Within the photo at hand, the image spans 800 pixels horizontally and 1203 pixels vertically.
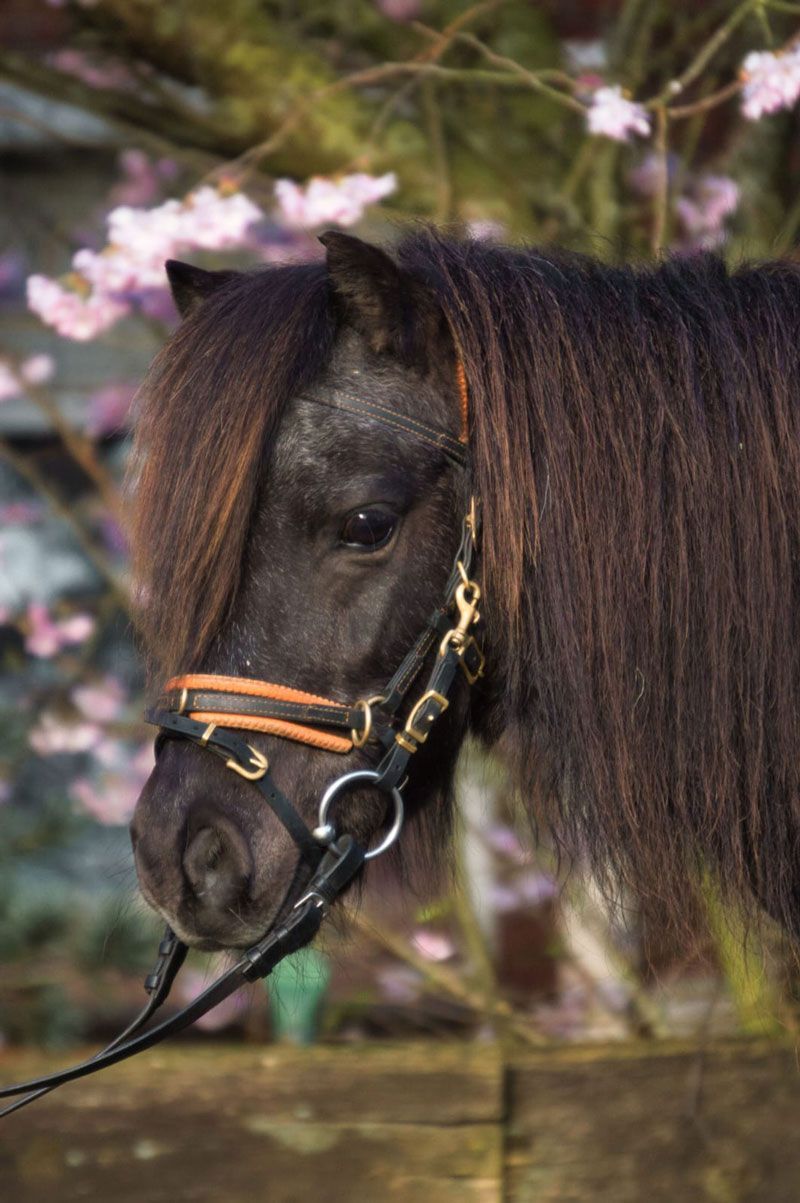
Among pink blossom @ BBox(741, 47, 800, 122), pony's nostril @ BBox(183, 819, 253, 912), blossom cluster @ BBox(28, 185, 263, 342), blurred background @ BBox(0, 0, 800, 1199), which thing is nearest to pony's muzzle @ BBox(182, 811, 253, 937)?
pony's nostril @ BBox(183, 819, 253, 912)

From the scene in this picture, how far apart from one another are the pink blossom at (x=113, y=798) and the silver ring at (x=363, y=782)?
7.65ft

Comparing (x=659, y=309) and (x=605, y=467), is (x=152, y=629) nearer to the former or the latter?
(x=605, y=467)

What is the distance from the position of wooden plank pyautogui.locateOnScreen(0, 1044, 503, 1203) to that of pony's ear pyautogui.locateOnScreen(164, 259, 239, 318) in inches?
57.8

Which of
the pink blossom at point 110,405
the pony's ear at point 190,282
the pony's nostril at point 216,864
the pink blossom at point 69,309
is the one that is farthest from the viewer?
the pink blossom at point 110,405

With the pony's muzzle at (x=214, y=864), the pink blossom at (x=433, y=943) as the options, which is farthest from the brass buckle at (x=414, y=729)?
the pink blossom at (x=433, y=943)

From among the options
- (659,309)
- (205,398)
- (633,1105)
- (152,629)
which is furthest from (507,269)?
(633,1105)

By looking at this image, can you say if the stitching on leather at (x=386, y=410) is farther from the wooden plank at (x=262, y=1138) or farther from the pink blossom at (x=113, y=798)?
the pink blossom at (x=113, y=798)

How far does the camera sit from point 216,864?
168 centimetres

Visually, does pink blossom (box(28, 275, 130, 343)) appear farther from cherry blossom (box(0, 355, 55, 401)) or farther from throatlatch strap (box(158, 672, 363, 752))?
throatlatch strap (box(158, 672, 363, 752))

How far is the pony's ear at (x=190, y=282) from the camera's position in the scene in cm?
202

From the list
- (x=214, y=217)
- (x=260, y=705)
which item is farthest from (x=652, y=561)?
(x=214, y=217)

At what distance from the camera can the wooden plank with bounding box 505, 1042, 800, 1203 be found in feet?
8.25

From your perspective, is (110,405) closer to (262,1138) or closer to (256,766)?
(262,1138)

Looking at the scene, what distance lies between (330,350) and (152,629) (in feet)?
1.51
